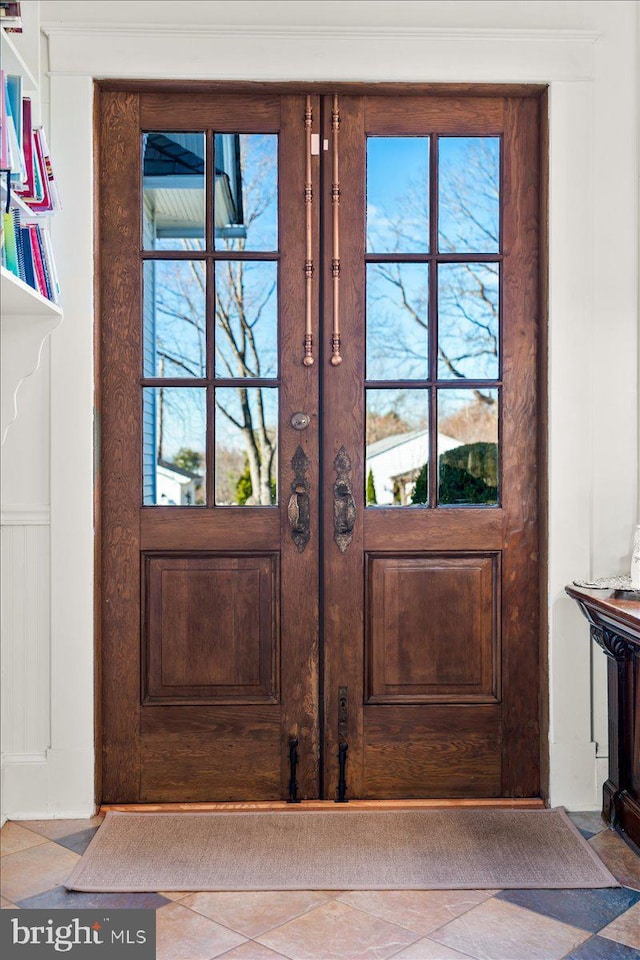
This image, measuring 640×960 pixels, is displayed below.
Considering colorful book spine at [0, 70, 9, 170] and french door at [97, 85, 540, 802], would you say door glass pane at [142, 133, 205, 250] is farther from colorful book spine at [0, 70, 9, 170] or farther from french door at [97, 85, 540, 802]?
colorful book spine at [0, 70, 9, 170]

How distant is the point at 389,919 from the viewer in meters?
2.10

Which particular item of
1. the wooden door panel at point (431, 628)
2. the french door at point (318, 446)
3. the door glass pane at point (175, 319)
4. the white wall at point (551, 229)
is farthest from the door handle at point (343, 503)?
the white wall at point (551, 229)

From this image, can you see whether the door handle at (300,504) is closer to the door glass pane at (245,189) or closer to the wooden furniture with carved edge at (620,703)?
the door glass pane at (245,189)

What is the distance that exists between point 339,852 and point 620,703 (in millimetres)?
930

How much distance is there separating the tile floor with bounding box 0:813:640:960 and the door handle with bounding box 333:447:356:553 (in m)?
1.03

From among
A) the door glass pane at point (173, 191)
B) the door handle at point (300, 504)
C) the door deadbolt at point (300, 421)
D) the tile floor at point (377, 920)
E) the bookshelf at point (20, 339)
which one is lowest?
the tile floor at point (377, 920)

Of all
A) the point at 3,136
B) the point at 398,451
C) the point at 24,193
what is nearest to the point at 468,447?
the point at 398,451

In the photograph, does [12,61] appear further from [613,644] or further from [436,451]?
[613,644]

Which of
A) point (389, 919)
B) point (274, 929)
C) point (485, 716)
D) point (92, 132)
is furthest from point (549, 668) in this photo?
point (92, 132)

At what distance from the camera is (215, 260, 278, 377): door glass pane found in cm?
278

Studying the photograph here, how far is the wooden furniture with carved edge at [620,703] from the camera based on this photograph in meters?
2.46

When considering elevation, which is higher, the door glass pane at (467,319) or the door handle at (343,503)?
the door glass pane at (467,319)

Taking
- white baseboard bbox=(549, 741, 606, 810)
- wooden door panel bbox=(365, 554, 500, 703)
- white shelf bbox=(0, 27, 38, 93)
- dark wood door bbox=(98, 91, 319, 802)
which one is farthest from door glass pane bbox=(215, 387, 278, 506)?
white baseboard bbox=(549, 741, 606, 810)

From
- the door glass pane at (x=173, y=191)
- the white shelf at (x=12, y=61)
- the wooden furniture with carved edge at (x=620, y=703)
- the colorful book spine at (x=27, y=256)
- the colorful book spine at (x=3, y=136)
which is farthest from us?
the door glass pane at (x=173, y=191)
